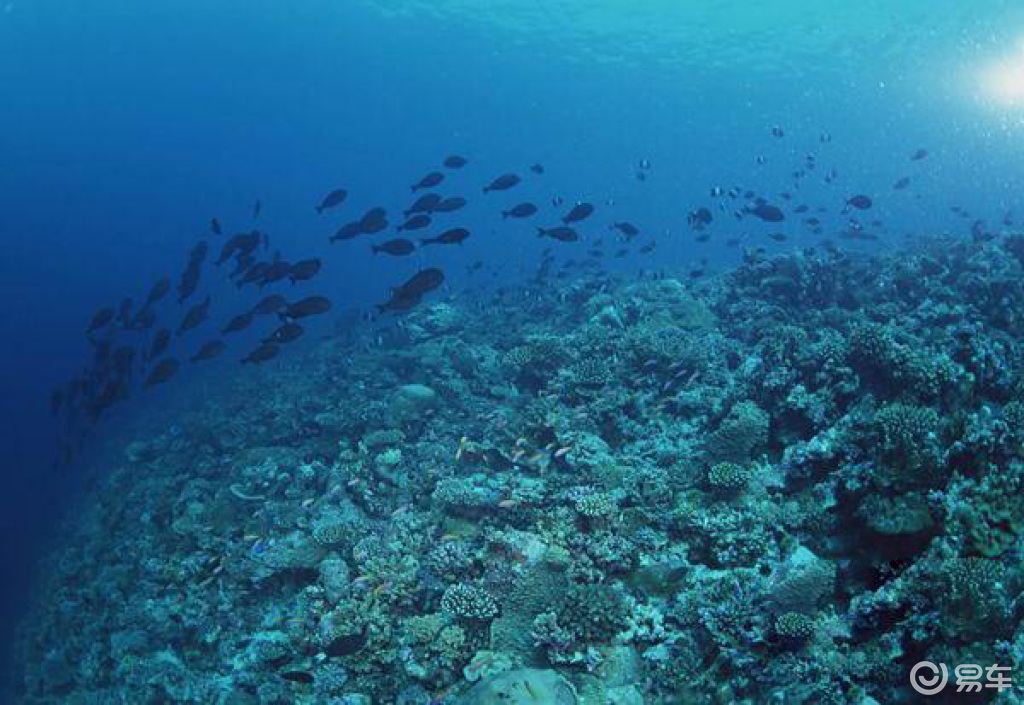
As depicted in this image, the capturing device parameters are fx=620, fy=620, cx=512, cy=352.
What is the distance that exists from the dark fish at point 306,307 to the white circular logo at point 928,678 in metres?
8.91

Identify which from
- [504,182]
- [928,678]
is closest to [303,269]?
[504,182]

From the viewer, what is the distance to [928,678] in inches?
164

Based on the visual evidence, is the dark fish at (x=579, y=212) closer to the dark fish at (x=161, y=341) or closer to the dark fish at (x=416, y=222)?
the dark fish at (x=416, y=222)

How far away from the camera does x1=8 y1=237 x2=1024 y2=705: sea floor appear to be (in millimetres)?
4906

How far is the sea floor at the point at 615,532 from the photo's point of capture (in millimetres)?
4906

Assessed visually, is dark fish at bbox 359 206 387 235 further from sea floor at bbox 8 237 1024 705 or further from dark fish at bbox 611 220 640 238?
dark fish at bbox 611 220 640 238

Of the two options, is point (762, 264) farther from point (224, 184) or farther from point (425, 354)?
point (224, 184)

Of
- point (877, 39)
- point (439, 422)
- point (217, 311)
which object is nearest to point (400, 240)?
point (439, 422)

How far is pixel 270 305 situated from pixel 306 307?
1852mm

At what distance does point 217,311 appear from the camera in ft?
259

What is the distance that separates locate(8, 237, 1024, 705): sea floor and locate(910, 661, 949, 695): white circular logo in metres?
0.09

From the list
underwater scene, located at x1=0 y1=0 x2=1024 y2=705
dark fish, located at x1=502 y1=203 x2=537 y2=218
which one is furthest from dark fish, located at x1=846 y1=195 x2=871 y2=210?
dark fish, located at x1=502 y1=203 x2=537 y2=218

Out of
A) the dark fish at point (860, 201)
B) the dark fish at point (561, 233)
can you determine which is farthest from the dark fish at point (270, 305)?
the dark fish at point (860, 201)

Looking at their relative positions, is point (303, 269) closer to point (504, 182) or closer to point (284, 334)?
point (284, 334)
